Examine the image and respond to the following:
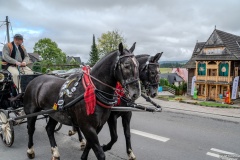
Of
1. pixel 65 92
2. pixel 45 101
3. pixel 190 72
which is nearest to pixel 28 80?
pixel 45 101

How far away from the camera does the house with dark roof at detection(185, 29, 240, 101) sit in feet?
74.7

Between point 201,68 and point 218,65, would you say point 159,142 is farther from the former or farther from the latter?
point 201,68

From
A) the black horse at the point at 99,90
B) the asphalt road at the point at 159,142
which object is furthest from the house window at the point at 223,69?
the black horse at the point at 99,90

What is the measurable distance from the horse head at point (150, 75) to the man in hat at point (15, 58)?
→ 3.21 meters

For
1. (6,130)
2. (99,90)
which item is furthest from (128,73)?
(6,130)

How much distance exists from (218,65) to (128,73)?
2381 centimetres

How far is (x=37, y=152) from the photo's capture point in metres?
4.86

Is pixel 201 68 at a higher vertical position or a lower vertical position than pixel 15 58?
lower

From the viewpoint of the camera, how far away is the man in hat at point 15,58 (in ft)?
17.1

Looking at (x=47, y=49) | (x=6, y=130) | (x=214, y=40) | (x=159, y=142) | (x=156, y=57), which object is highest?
(x=47, y=49)

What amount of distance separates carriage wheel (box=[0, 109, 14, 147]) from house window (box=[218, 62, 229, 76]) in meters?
23.5

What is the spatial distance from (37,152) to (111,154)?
1.81 m

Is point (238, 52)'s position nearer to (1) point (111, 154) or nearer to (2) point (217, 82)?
(2) point (217, 82)

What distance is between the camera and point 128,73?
9.43 feet
